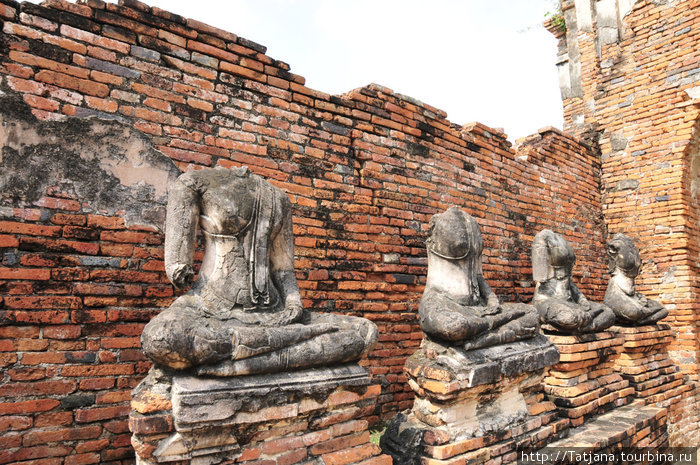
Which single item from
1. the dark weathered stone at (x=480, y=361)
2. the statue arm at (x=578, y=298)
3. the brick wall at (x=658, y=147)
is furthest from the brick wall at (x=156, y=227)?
the brick wall at (x=658, y=147)

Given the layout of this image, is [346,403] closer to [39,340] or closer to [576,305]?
[39,340]

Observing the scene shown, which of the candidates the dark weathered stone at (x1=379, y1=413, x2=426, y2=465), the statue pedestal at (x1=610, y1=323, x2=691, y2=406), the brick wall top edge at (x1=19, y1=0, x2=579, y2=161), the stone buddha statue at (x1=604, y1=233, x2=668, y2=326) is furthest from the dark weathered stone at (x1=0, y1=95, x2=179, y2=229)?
the stone buddha statue at (x1=604, y1=233, x2=668, y2=326)

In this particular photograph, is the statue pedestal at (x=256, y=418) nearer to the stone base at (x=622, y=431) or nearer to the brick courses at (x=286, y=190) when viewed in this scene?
the brick courses at (x=286, y=190)

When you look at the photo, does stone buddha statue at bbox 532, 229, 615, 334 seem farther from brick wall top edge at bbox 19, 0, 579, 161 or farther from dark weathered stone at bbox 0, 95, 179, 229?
dark weathered stone at bbox 0, 95, 179, 229

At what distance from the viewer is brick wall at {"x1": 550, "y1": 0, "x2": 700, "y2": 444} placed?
725 cm

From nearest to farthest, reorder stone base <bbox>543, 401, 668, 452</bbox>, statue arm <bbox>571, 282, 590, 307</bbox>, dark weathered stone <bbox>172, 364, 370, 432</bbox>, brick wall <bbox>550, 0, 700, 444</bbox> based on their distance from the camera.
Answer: dark weathered stone <bbox>172, 364, 370, 432</bbox>
stone base <bbox>543, 401, 668, 452</bbox>
statue arm <bbox>571, 282, 590, 307</bbox>
brick wall <bbox>550, 0, 700, 444</bbox>

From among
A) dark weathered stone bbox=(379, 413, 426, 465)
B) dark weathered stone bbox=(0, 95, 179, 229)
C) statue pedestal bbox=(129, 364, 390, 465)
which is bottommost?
dark weathered stone bbox=(379, 413, 426, 465)

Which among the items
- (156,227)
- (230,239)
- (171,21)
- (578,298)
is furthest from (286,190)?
(578,298)

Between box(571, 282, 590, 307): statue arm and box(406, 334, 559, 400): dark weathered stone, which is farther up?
box(571, 282, 590, 307): statue arm

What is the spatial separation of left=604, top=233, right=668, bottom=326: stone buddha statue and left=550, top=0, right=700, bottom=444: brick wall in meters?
1.62

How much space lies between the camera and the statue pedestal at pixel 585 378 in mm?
4254

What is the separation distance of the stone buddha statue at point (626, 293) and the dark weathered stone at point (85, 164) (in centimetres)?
531

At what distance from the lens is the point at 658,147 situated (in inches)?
298

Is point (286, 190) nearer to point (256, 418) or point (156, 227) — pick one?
point (156, 227)
